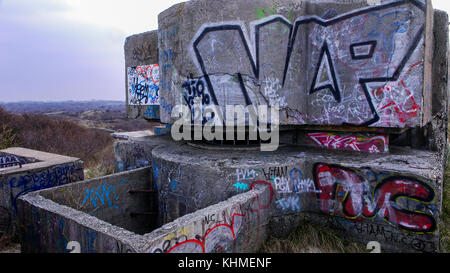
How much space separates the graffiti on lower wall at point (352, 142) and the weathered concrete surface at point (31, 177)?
4758 mm

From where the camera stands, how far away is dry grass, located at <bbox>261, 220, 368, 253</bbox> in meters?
4.18

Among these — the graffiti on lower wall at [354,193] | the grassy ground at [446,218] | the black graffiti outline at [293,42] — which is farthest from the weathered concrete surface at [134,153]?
the grassy ground at [446,218]

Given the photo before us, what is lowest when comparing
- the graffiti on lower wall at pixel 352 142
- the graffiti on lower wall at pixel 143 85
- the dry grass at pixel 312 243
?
the dry grass at pixel 312 243

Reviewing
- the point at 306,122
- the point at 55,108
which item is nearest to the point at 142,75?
the point at 306,122

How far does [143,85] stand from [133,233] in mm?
6473

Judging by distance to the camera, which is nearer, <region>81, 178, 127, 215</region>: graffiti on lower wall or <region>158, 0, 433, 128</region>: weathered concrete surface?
<region>158, 0, 433, 128</region>: weathered concrete surface

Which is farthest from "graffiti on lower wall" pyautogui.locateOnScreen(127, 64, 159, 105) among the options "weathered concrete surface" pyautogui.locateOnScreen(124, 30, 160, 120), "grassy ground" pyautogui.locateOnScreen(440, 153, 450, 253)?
"grassy ground" pyautogui.locateOnScreen(440, 153, 450, 253)

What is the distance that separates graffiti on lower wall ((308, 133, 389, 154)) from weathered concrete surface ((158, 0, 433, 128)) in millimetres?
383

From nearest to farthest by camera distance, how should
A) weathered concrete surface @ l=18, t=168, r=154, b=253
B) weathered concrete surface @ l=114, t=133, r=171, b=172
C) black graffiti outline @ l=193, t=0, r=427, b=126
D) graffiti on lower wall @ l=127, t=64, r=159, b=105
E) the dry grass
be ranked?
weathered concrete surface @ l=18, t=168, r=154, b=253
the dry grass
black graffiti outline @ l=193, t=0, r=427, b=126
weathered concrete surface @ l=114, t=133, r=171, b=172
graffiti on lower wall @ l=127, t=64, r=159, b=105

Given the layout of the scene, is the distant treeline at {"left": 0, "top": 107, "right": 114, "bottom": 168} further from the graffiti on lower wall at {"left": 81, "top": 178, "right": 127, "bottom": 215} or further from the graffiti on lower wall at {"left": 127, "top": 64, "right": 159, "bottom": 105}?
the graffiti on lower wall at {"left": 81, "top": 178, "right": 127, "bottom": 215}

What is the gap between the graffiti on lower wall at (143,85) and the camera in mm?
8430

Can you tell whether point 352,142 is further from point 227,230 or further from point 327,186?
point 227,230

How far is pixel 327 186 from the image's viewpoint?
186 inches

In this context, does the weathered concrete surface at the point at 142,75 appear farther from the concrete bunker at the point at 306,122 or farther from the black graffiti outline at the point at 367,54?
the black graffiti outline at the point at 367,54
